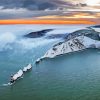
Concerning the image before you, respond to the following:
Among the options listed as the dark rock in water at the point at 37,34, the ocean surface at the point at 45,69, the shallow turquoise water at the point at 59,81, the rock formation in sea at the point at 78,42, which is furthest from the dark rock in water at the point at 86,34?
the shallow turquoise water at the point at 59,81

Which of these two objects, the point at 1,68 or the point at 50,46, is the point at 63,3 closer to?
the point at 50,46

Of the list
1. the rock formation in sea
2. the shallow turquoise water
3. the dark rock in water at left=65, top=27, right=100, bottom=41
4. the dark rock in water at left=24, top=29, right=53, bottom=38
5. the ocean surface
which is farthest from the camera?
the dark rock in water at left=65, top=27, right=100, bottom=41

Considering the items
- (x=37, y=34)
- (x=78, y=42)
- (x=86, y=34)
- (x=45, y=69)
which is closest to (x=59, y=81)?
(x=45, y=69)

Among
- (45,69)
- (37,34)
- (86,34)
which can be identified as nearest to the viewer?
(45,69)

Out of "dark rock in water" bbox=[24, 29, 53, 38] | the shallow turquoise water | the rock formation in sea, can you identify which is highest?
"dark rock in water" bbox=[24, 29, 53, 38]

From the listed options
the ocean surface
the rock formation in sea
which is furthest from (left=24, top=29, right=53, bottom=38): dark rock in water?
the rock formation in sea

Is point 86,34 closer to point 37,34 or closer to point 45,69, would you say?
point 37,34

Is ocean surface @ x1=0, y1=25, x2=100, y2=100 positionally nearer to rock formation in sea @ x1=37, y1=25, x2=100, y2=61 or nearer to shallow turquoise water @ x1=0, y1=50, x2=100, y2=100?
shallow turquoise water @ x1=0, y1=50, x2=100, y2=100
